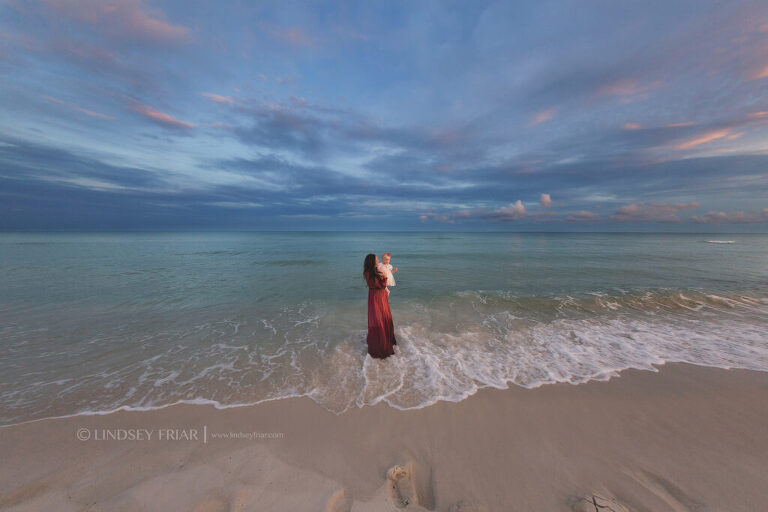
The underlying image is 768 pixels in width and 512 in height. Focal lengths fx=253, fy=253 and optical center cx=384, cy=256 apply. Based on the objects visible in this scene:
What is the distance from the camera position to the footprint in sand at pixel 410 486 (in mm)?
2891

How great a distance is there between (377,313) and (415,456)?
3.06 m

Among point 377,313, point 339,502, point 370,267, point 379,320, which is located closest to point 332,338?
point 379,320

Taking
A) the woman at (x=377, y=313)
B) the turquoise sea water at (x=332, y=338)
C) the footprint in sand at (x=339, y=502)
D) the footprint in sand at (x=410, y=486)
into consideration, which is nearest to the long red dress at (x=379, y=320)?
the woman at (x=377, y=313)

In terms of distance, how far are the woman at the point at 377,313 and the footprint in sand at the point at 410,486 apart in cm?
304

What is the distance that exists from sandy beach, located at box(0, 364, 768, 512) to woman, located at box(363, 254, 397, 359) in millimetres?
1794

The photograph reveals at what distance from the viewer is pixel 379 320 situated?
20.6ft

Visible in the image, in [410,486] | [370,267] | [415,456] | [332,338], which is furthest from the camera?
[332,338]

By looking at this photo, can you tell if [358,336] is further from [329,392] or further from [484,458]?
[484,458]

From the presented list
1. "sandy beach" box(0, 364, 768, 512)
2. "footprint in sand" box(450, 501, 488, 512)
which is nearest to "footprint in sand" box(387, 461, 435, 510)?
"sandy beach" box(0, 364, 768, 512)

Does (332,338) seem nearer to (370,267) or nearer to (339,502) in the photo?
(370,267)

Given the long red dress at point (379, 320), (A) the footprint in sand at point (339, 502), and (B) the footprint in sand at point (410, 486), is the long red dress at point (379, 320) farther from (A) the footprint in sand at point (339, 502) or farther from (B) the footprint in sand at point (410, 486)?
(A) the footprint in sand at point (339, 502)

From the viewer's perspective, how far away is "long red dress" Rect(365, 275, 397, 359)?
6.07m

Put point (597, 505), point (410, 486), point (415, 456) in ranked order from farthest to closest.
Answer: point (415, 456) → point (410, 486) → point (597, 505)

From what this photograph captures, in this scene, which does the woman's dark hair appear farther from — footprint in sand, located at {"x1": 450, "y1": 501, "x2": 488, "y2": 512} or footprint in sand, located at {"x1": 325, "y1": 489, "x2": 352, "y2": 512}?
footprint in sand, located at {"x1": 450, "y1": 501, "x2": 488, "y2": 512}
